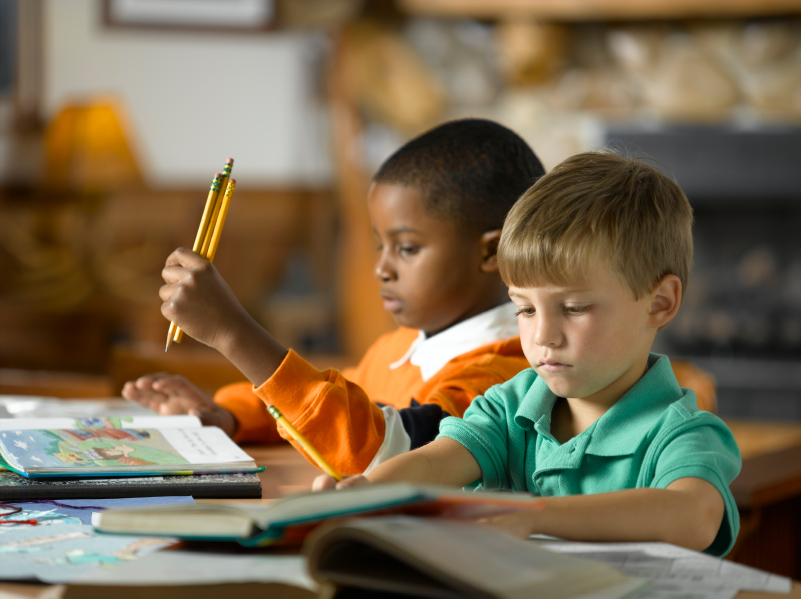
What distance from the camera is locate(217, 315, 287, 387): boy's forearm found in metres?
0.76

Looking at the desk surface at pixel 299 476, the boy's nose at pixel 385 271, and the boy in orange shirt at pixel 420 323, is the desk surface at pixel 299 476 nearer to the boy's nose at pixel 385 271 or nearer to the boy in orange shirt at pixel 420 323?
the boy in orange shirt at pixel 420 323

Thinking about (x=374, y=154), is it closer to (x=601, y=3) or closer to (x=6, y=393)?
(x=601, y=3)

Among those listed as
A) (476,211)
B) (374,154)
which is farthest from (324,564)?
(374,154)

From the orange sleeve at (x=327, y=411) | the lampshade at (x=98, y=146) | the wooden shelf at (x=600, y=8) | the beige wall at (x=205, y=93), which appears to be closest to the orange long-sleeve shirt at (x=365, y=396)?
the orange sleeve at (x=327, y=411)

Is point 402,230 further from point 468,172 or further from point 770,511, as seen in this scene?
point 770,511

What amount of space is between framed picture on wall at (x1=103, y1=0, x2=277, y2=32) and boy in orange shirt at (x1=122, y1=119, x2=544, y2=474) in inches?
90.1

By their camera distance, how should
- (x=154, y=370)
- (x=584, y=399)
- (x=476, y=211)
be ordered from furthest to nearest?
(x=154, y=370) < (x=476, y=211) < (x=584, y=399)

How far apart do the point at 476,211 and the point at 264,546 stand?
563 mm

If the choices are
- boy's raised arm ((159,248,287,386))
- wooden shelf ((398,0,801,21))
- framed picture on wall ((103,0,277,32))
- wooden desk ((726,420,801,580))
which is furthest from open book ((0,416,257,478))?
framed picture on wall ((103,0,277,32))

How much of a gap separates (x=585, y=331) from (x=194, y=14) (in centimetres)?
281

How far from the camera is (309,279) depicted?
3262mm

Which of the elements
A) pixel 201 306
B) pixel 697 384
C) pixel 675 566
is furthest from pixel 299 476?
pixel 697 384

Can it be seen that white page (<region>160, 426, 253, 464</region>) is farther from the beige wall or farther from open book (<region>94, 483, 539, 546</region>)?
the beige wall

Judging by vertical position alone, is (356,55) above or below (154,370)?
above
